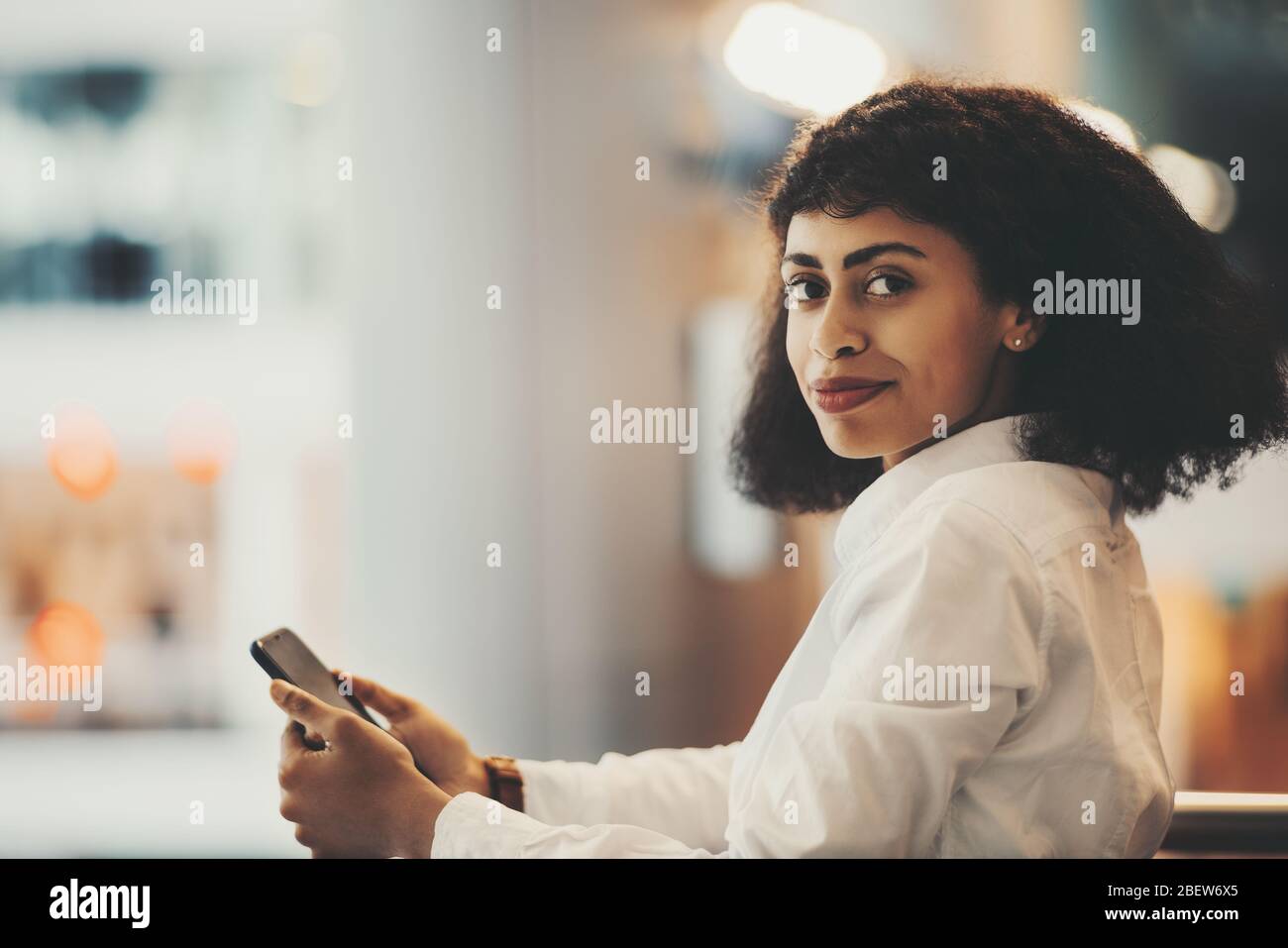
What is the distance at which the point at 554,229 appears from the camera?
4.31ft

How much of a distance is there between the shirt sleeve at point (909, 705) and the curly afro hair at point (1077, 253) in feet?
0.54

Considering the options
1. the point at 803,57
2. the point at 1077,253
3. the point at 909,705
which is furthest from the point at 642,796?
the point at 803,57

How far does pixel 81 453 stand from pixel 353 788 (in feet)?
2.31

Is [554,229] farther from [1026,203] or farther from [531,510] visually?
[1026,203]

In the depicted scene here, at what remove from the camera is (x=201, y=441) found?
135cm

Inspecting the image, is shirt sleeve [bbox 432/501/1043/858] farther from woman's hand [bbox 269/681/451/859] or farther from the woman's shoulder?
woman's hand [bbox 269/681/451/859]

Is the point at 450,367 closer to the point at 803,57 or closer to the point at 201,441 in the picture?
the point at 201,441

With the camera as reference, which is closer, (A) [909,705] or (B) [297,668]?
(A) [909,705]

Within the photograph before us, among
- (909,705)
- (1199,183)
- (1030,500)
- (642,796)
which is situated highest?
(1199,183)

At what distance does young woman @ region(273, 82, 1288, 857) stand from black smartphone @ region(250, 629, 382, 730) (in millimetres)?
47

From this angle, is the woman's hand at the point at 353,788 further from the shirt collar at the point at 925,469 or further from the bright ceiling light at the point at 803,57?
the bright ceiling light at the point at 803,57

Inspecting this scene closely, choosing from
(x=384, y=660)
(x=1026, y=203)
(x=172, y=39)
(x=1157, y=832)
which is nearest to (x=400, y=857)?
(x=384, y=660)

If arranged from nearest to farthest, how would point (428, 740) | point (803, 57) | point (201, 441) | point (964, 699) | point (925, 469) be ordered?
point (964, 699), point (925, 469), point (428, 740), point (803, 57), point (201, 441)

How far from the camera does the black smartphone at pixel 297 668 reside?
979 mm
